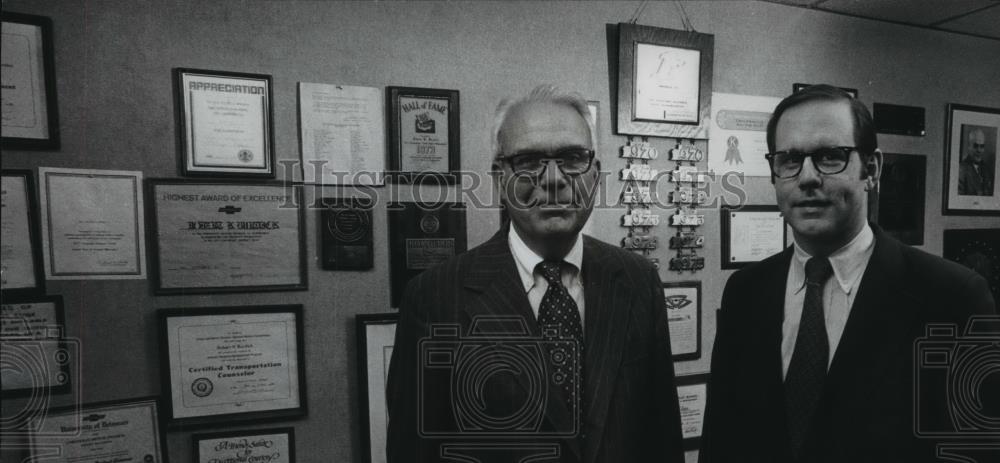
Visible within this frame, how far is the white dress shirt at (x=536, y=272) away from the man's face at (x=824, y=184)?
53 centimetres

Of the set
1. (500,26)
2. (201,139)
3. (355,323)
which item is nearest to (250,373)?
(355,323)

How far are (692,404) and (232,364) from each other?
179cm

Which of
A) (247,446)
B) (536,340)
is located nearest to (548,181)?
(536,340)

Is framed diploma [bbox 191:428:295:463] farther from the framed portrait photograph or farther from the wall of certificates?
the framed portrait photograph

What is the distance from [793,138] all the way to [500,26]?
108cm

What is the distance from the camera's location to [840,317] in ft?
3.79

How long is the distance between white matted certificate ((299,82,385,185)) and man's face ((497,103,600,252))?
68cm

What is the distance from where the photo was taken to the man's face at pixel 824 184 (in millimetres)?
1117

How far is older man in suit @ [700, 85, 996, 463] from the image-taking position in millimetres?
1054

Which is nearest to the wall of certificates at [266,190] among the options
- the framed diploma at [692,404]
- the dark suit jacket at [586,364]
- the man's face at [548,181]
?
the framed diploma at [692,404]

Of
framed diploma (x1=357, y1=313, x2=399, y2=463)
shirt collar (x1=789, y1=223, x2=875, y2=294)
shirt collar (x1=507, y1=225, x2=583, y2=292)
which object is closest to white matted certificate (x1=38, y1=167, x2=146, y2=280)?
framed diploma (x1=357, y1=313, x2=399, y2=463)

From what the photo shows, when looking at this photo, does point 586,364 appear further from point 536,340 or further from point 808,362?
point 808,362

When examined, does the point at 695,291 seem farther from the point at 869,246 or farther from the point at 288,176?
the point at 288,176

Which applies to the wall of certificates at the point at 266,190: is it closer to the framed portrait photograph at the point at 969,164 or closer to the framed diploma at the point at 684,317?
the framed diploma at the point at 684,317
